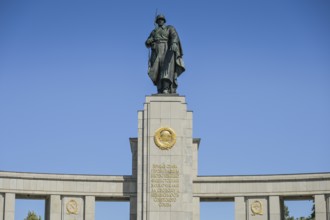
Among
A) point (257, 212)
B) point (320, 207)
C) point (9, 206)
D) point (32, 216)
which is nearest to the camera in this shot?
point (9, 206)

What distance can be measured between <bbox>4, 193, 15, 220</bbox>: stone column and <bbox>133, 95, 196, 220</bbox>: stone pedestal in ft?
22.7

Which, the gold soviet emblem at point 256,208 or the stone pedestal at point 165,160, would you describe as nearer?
the stone pedestal at point 165,160

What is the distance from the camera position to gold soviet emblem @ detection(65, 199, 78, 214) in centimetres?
4556

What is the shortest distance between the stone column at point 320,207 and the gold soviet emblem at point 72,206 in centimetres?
1347

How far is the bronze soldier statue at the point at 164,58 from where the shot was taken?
153 feet

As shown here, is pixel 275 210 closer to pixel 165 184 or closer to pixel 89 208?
pixel 165 184

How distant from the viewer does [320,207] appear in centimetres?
4509

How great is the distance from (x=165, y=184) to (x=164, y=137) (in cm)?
266

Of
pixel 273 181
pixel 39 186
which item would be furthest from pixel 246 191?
pixel 39 186

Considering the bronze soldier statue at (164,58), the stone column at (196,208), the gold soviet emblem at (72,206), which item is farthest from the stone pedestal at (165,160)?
the gold soviet emblem at (72,206)

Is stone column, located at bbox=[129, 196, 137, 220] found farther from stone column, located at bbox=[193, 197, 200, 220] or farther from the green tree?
the green tree

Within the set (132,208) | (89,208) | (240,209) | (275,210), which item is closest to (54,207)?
(89,208)

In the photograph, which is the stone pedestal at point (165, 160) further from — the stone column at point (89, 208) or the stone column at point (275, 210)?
the stone column at point (275, 210)

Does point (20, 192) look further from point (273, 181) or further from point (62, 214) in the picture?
point (273, 181)
